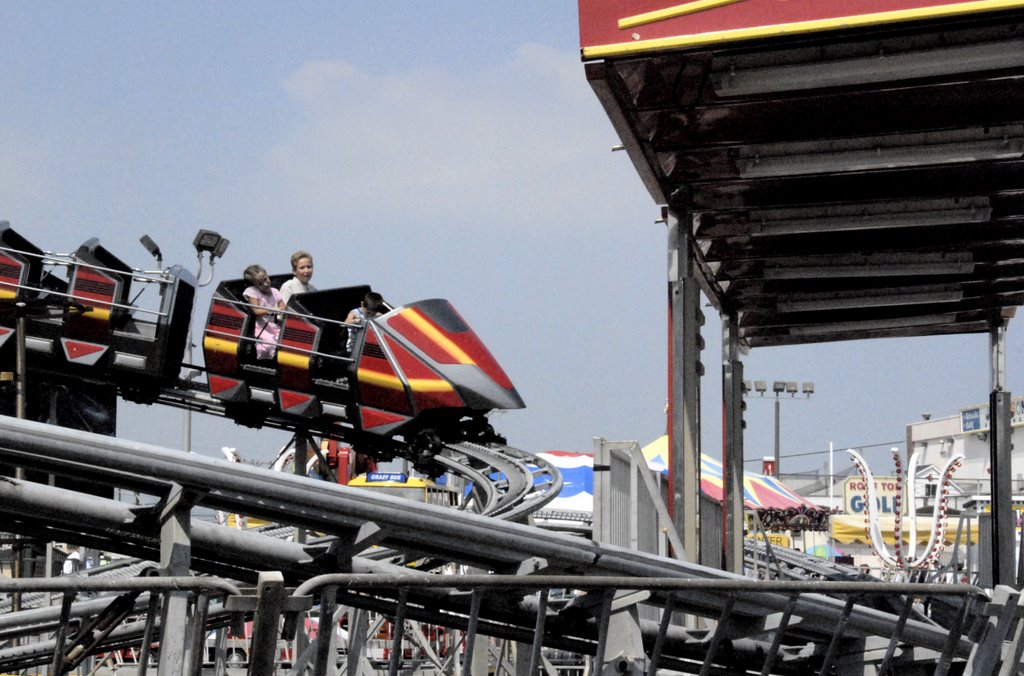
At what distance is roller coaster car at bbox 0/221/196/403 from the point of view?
1251 cm

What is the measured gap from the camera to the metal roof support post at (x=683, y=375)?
7.62m

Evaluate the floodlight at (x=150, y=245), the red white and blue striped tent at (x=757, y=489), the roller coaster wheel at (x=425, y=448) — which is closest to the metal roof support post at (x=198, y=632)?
the roller coaster wheel at (x=425, y=448)

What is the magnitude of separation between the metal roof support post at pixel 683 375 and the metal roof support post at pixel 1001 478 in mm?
3122

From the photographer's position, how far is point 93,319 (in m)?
12.7

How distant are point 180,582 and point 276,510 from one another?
1059mm

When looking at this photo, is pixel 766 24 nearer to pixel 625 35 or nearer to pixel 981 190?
pixel 625 35

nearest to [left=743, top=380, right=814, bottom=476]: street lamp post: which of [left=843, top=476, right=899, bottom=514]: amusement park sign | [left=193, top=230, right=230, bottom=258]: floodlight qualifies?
[left=843, top=476, right=899, bottom=514]: amusement park sign

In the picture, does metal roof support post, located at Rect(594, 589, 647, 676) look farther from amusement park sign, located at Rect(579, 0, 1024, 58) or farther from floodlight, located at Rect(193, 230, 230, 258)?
floodlight, located at Rect(193, 230, 230, 258)

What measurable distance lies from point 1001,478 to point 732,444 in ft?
6.74

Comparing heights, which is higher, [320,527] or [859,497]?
[859,497]

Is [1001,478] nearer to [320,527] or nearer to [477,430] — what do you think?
[477,430]

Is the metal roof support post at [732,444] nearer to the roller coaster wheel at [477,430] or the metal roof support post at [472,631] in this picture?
the roller coaster wheel at [477,430]

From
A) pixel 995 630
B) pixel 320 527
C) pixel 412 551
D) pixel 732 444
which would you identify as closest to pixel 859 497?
pixel 732 444

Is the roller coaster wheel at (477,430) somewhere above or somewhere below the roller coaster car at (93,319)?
below
